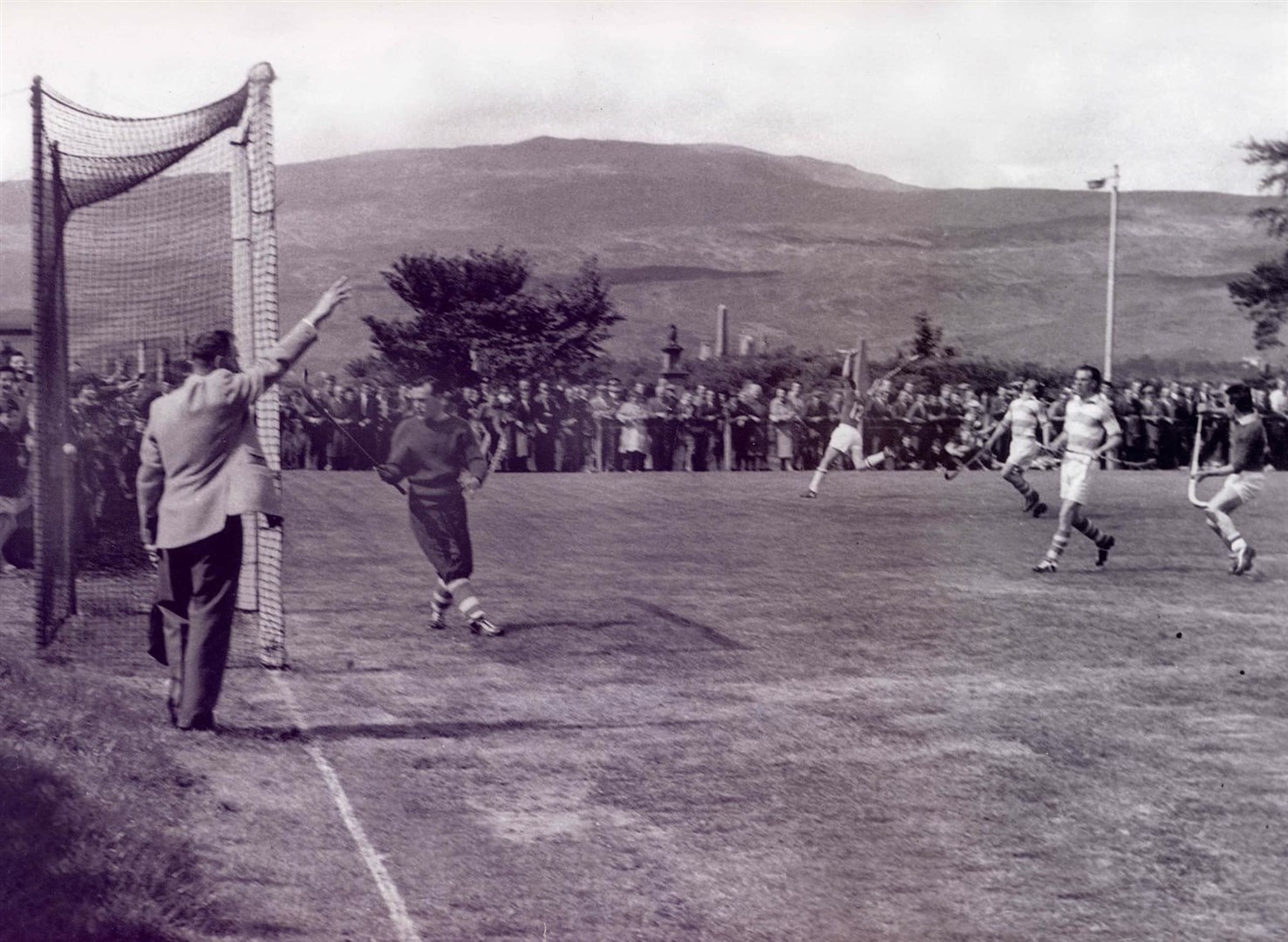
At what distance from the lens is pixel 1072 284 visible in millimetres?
84688

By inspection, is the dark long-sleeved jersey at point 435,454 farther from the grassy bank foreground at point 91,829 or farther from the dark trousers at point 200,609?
the dark trousers at point 200,609

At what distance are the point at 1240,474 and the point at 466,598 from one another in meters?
7.46

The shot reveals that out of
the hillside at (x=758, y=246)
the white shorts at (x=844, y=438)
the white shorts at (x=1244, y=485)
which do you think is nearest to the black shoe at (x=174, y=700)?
the white shorts at (x=1244, y=485)

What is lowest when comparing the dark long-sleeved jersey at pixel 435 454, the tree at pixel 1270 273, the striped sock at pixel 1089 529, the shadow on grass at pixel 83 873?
the shadow on grass at pixel 83 873

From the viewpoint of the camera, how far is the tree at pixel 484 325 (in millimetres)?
27516

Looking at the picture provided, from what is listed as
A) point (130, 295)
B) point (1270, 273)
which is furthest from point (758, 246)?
point (130, 295)

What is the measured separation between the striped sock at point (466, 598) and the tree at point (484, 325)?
15612 mm

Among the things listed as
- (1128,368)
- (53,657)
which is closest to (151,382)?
(53,657)

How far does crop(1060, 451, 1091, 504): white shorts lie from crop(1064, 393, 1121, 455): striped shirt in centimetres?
5

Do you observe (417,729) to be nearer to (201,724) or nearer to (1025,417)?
(201,724)

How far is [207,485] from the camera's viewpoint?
277 inches

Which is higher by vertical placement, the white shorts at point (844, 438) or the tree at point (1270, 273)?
the tree at point (1270, 273)

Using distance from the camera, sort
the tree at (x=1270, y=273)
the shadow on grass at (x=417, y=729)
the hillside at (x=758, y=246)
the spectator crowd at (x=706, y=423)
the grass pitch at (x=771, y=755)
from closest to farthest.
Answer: the grass pitch at (x=771, y=755), the shadow on grass at (x=417, y=729), the tree at (x=1270, y=273), the spectator crowd at (x=706, y=423), the hillside at (x=758, y=246)

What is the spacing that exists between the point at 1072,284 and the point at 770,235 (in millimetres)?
17321
